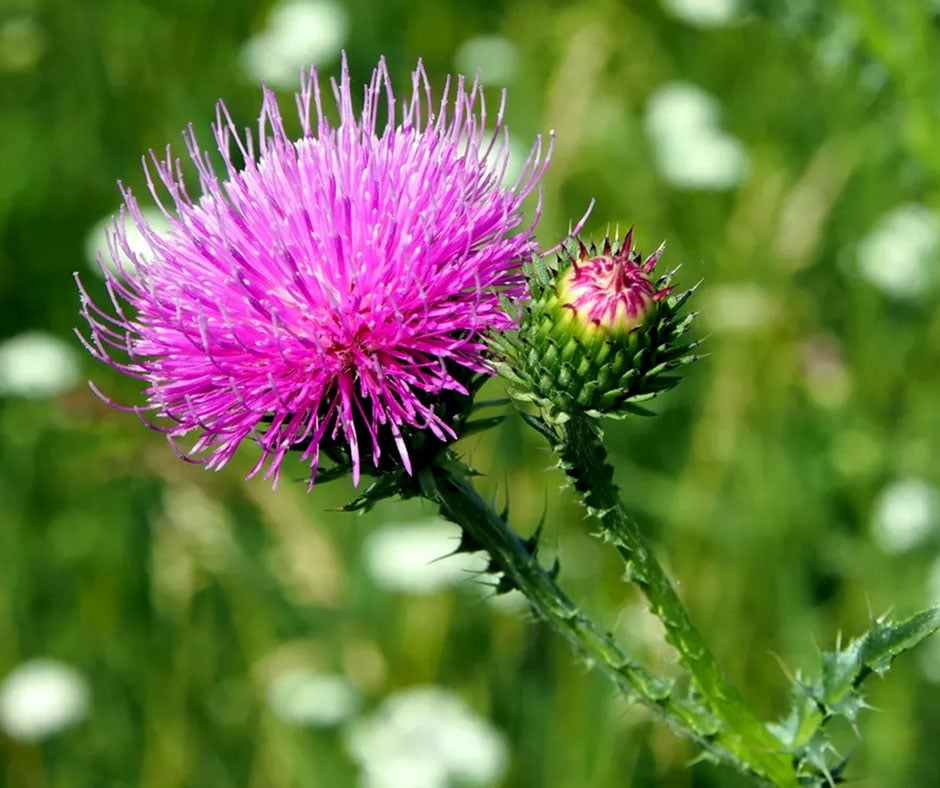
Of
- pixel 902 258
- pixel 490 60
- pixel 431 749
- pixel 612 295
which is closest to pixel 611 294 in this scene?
pixel 612 295

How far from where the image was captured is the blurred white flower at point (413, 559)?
15.0ft

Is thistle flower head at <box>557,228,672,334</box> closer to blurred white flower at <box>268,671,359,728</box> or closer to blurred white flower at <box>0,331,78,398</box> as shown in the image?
blurred white flower at <box>268,671,359,728</box>

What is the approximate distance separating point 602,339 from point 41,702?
338cm

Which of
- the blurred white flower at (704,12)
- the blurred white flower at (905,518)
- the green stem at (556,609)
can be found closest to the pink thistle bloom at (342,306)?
the green stem at (556,609)

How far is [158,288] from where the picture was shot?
255cm

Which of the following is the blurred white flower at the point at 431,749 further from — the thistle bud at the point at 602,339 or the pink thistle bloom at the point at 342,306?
the thistle bud at the point at 602,339

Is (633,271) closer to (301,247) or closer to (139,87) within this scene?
(301,247)

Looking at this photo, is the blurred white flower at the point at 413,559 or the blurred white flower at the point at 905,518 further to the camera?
the blurred white flower at the point at 413,559

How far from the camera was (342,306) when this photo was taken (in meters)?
2.31

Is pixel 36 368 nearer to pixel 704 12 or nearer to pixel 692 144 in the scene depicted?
pixel 692 144

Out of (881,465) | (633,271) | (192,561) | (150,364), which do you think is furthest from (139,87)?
(633,271)

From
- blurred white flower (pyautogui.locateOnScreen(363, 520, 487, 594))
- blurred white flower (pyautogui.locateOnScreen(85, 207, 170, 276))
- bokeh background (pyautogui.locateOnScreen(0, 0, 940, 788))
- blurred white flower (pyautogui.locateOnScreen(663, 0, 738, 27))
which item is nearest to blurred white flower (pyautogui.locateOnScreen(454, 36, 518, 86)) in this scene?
bokeh background (pyautogui.locateOnScreen(0, 0, 940, 788))

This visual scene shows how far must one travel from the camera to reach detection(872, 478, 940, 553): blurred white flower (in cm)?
438

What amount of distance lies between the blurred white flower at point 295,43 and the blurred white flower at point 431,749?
3.72 metres
